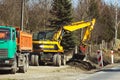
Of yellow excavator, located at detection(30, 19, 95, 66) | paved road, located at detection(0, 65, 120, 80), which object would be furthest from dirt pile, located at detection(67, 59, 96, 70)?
paved road, located at detection(0, 65, 120, 80)

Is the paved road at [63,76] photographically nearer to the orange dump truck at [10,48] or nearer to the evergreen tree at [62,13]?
the orange dump truck at [10,48]

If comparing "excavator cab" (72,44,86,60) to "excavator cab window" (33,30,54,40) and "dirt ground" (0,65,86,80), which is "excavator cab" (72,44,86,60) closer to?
"excavator cab window" (33,30,54,40)

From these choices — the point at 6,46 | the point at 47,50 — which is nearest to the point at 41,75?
the point at 6,46

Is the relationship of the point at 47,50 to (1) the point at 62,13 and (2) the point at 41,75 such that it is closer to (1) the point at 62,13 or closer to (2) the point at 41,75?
(2) the point at 41,75

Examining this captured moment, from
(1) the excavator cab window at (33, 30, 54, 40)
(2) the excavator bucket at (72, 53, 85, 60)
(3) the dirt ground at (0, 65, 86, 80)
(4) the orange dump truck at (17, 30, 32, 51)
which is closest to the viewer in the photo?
(3) the dirt ground at (0, 65, 86, 80)

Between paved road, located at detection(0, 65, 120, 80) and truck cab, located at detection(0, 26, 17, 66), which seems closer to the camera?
paved road, located at detection(0, 65, 120, 80)

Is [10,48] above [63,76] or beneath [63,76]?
above

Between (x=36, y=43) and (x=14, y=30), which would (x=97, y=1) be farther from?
(x=14, y=30)

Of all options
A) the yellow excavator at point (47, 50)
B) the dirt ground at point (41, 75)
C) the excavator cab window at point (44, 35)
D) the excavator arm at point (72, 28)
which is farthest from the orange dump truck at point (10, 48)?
the excavator arm at point (72, 28)

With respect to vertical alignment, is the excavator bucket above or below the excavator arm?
below

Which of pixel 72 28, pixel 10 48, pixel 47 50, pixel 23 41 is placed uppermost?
pixel 72 28

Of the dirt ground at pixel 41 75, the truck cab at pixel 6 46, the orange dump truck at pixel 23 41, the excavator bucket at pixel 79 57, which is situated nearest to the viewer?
the dirt ground at pixel 41 75

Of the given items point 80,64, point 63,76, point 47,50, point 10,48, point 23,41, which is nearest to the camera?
point 63,76

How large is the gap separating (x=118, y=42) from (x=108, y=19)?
9.74 metres
